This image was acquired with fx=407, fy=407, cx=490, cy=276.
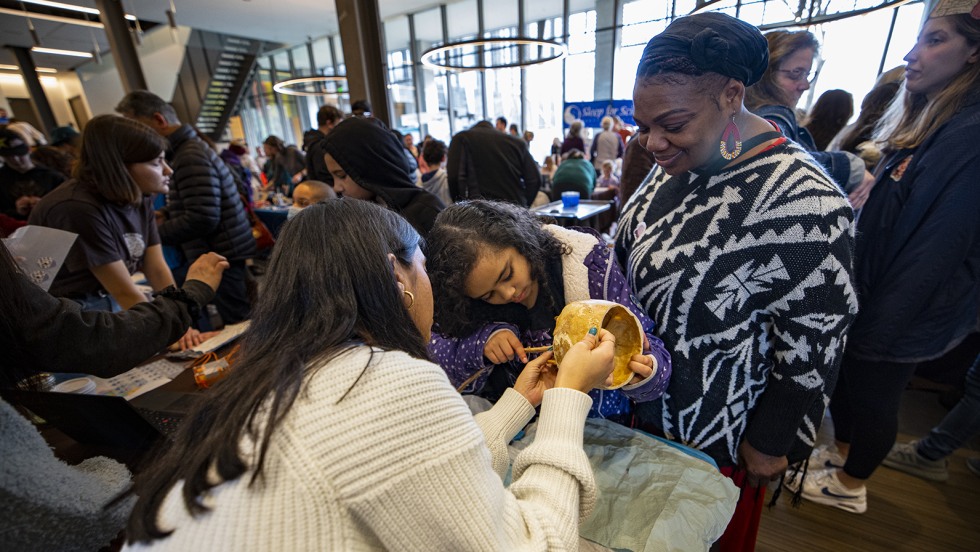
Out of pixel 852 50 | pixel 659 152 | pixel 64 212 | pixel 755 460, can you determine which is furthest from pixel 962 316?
pixel 852 50

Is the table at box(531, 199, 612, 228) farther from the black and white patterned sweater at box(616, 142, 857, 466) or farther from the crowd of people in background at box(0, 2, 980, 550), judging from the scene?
the black and white patterned sweater at box(616, 142, 857, 466)

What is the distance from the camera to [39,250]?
4.11 ft

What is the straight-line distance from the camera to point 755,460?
1.06 metres

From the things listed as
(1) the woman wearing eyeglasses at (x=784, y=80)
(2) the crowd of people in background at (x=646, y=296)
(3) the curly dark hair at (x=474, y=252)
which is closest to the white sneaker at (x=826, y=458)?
(2) the crowd of people in background at (x=646, y=296)

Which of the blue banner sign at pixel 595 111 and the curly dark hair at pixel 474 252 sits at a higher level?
the blue banner sign at pixel 595 111

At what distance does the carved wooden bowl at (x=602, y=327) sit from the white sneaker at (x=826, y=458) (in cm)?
166

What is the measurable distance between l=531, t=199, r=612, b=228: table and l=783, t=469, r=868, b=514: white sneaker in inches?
91.1

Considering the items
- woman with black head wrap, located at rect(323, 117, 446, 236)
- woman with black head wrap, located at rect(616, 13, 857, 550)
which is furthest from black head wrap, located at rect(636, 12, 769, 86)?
woman with black head wrap, located at rect(323, 117, 446, 236)

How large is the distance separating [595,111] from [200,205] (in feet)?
25.2

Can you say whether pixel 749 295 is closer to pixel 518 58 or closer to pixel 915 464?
pixel 915 464

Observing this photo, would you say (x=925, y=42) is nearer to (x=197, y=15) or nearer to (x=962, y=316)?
(x=962, y=316)

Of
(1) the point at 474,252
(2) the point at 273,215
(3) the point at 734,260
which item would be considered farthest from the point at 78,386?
(2) the point at 273,215

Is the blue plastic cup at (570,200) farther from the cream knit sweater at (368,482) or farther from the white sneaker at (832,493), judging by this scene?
the cream knit sweater at (368,482)

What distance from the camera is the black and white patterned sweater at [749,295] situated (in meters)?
0.87
